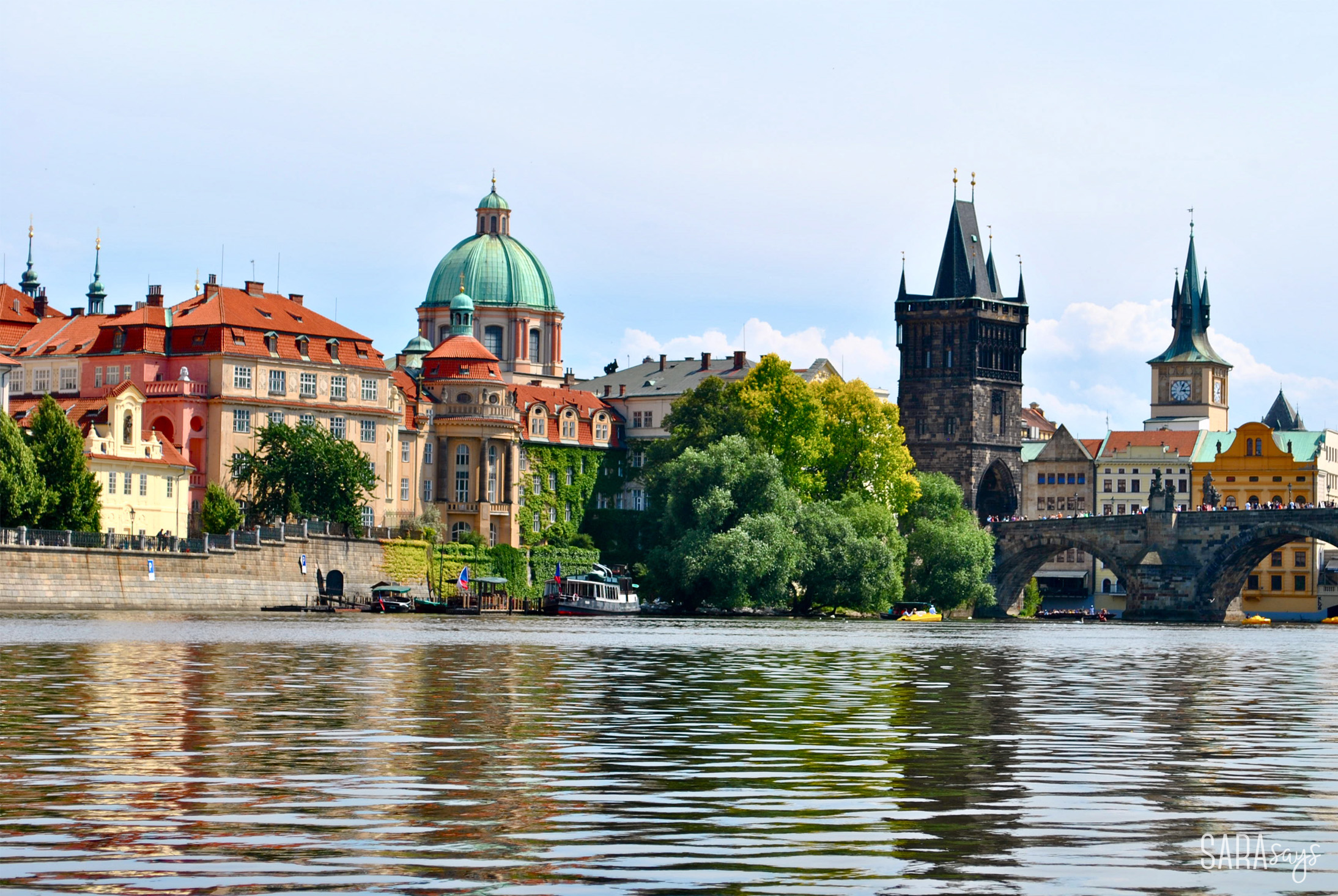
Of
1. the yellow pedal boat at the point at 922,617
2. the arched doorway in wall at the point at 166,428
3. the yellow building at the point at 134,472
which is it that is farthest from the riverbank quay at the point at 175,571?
the yellow pedal boat at the point at 922,617

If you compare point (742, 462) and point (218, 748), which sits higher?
point (742, 462)

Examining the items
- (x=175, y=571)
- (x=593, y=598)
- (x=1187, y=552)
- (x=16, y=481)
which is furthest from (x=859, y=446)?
(x=16, y=481)

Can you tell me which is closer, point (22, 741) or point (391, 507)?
point (22, 741)

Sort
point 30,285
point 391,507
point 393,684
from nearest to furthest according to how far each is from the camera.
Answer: point 393,684 < point 391,507 < point 30,285

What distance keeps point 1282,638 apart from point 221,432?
2405 inches

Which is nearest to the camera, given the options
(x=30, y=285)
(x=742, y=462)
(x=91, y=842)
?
(x=91, y=842)

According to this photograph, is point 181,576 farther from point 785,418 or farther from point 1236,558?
point 1236,558

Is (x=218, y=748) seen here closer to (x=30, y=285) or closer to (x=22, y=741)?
(x=22, y=741)

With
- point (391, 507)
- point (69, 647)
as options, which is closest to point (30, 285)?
point (391, 507)

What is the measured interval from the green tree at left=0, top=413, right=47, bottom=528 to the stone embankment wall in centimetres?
417

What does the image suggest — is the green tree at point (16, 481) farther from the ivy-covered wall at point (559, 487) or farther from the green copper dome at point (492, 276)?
the green copper dome at point (492, 276)

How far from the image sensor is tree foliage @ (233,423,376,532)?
125438mm

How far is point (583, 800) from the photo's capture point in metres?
21.0

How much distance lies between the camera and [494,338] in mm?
189875
